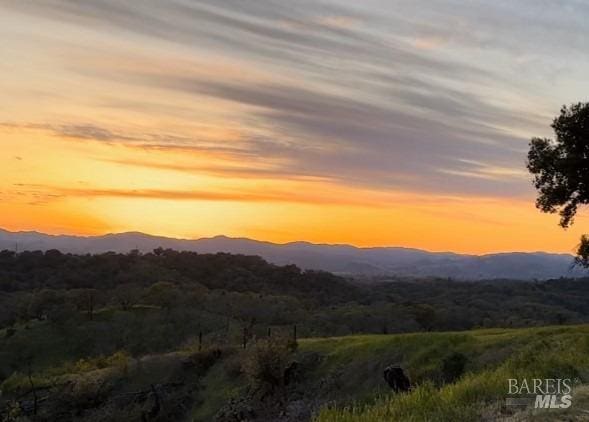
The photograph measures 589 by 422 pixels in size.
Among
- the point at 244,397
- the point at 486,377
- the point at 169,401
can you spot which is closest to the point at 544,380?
the point at 486,377

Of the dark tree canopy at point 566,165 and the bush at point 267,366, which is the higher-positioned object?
the dark tree canopy at point 566,165

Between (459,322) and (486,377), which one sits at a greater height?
(486,377)

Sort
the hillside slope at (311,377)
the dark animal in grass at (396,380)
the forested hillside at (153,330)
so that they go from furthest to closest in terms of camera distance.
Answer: the forested hillside at (153,330) < the dark animal in grass at (396,380) < the hillside slope at (311,377)

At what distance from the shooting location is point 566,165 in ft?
111

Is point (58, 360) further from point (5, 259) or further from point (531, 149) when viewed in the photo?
point (5, 259)

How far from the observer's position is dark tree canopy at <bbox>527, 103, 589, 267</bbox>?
3378 centimetres

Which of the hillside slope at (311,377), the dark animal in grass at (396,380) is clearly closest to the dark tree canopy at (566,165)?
the hillside slope at (311,377)

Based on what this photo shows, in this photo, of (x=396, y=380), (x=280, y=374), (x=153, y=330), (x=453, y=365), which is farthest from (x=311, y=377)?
(x=153, y=330)

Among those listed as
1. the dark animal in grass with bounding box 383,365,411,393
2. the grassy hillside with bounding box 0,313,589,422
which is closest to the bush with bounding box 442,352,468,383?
the grassy hillside with bounding box 0,313,589,422

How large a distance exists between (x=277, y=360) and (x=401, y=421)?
33.5 metres

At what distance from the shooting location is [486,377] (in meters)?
13.9

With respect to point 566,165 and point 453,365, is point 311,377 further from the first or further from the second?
point 566,165

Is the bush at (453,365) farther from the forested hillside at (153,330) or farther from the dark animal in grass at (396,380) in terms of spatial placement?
the forested hillside at (153,330)

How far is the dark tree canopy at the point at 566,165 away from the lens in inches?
1330
